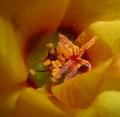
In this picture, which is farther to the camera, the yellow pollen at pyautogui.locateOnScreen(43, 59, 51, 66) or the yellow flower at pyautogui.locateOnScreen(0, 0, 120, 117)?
the yellow pollen at pyautogui.locateOnScreen(43, 59, 51, 66)

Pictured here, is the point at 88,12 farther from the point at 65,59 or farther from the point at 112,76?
the point at 112,76

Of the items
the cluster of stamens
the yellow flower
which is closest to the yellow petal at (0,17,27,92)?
the yellow flower

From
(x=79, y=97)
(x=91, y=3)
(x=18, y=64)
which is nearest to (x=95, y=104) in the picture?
(x=79, y=97)

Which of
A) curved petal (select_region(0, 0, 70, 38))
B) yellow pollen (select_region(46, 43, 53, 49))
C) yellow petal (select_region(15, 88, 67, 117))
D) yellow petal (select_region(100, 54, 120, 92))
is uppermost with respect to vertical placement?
curved petal (select_region(0, 0, 70, 38))

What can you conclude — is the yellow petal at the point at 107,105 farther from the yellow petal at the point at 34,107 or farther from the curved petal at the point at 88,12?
the curved petal at the point at 88,12

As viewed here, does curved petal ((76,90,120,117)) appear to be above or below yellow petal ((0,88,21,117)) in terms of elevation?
below

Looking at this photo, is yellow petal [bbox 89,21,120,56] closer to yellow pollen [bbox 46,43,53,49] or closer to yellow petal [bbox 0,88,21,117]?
yellow pollen [bbox 46,43,53,49]

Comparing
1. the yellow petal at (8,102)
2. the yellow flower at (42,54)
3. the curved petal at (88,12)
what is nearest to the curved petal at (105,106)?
the yellow flower at (42,54)

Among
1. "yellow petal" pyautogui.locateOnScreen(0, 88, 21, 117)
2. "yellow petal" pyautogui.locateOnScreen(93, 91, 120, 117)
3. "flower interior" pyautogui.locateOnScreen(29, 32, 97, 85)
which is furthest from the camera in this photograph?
"flower interior" pyautogui.locateOnScreen(29, 32, 97, 85)

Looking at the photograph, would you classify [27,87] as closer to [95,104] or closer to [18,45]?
[18,45]
